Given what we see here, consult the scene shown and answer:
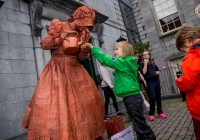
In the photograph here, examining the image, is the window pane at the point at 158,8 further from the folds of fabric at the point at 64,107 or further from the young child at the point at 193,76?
the folds of fabric at the point at 64,107

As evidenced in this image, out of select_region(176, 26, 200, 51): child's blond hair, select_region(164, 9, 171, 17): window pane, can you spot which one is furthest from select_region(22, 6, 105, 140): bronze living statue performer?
select_region(164, 9, 171, 17): window pane

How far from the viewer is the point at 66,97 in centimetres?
184

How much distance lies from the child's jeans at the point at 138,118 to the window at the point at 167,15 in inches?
484

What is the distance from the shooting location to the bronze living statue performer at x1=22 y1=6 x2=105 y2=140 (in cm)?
170

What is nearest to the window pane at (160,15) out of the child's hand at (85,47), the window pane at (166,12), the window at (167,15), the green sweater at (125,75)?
the window at (167,15)

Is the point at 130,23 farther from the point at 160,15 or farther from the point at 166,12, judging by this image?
the point at 166,12

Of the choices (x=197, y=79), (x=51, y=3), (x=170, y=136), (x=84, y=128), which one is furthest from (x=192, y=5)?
(x=84, y=128)

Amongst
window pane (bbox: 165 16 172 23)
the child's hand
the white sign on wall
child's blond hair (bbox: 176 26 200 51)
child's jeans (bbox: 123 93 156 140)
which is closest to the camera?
the white sign on wall

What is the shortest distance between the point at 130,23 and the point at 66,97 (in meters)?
13.1

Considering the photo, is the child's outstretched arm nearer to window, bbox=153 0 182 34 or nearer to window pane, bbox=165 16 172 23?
window, bbox=153 0 182 34

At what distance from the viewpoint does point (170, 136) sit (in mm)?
3184

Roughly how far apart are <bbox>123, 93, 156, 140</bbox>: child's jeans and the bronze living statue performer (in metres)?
0.54

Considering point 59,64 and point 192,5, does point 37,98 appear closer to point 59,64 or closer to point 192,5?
point 59,64

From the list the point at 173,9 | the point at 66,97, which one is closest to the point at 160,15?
the point at 173,9
